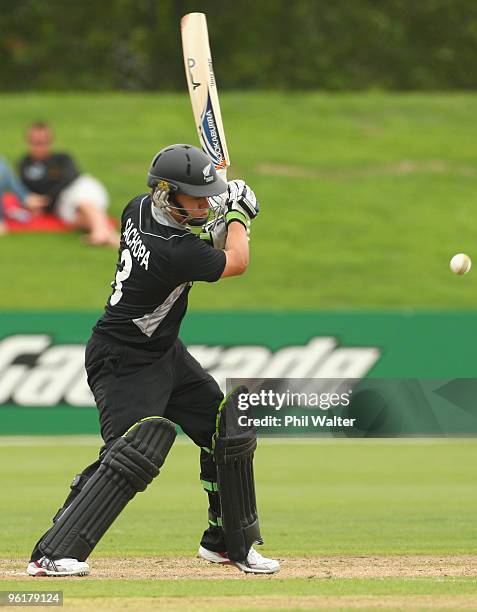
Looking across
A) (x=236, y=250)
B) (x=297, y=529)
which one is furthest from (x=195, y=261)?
(x=297, y=529)

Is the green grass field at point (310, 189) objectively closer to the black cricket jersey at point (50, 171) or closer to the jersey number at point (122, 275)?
the black cricket jersey at point (50, 171)

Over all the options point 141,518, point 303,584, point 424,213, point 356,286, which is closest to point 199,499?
point 141,518

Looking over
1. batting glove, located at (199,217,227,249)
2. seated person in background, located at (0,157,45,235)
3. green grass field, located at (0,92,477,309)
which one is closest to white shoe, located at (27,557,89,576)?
batting glove, located at (199,217,227,249)

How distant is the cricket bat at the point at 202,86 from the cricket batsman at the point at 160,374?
833mm

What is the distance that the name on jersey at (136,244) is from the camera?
6684mm

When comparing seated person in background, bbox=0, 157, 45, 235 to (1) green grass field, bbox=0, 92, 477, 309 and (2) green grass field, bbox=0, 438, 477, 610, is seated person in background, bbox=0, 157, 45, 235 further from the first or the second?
(2) green grass field, bbox=0, 438, 477, 610

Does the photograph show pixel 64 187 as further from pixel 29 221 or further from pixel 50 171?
pixel 29 221

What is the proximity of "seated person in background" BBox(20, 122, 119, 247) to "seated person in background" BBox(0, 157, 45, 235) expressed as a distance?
0.31 feet

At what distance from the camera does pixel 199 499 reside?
1021cm

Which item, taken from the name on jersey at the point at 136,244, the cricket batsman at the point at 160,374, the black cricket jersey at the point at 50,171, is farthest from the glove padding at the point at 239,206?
the black cricket jersey at the point at 50,171

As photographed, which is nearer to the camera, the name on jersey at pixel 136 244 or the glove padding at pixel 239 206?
the name on jersey at pixel 136 244

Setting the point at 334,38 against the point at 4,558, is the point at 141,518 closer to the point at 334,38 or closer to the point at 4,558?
the point at 4,558

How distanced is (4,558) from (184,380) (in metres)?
1.32

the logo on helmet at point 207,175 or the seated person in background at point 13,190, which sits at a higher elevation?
the logo on helmet at point 207,175
